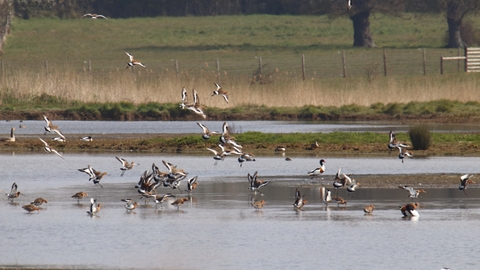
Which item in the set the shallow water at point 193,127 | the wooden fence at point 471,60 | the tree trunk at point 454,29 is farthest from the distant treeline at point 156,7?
the shallow water at point 193,127

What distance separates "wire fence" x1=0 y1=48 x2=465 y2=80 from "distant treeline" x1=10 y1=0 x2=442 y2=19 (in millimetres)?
13832

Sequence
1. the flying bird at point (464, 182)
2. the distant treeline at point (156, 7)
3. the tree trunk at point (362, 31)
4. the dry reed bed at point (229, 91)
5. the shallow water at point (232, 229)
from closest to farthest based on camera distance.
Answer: the shallow water at point (232, 229) < the flying bird at point (464, 182) < the dry reed bed at point (229, 91) < the tree trunk at point (362, 31) < the distant treeline at point (156, 7)

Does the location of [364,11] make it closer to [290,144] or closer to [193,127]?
[193,127]

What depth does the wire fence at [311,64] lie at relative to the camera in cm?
5778

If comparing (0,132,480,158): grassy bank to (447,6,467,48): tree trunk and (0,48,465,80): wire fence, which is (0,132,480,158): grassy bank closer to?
(0,48,465,80): wire fence

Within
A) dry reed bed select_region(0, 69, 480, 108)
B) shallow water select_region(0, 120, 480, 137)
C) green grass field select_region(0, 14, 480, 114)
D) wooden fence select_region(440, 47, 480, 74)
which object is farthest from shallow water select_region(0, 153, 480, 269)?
wooden fence select_region(440, 47, 480, 74)

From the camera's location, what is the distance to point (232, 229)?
1513 centimetres

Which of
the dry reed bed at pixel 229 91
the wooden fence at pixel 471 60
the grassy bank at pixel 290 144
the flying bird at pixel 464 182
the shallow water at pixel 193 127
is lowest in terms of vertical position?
the flying bird at pixel 464 182

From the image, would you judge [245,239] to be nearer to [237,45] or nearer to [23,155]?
[23,155]

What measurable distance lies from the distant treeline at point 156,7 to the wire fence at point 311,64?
13.8 m

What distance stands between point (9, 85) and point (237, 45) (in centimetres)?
3729

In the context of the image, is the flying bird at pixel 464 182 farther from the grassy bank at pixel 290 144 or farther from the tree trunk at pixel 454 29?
the tree trunk at pixel 454 29

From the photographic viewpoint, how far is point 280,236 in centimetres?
1458

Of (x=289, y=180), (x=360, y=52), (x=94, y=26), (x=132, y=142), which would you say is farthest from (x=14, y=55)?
(x=289, y=180)
